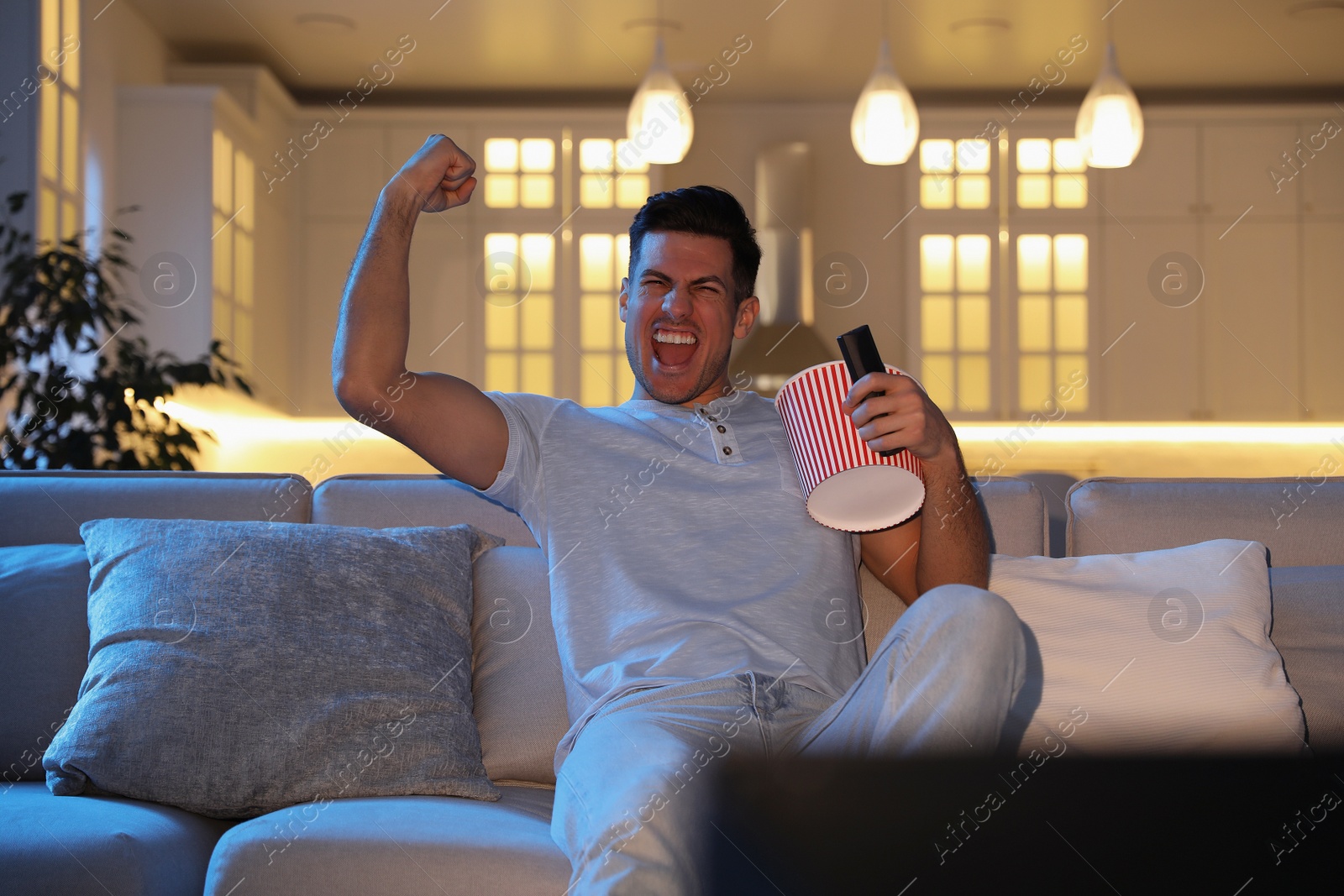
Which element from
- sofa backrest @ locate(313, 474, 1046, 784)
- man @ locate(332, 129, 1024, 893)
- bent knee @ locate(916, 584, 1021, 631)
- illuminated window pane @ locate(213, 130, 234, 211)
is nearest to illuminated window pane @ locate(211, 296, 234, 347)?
illuminated window pane @ locate(213, 130, 234, 211)

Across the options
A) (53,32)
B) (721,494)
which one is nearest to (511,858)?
(721,494)

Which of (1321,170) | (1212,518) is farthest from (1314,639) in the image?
(1321,170)

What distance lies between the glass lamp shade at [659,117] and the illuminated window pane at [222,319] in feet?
6.35

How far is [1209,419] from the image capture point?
16.8 ft

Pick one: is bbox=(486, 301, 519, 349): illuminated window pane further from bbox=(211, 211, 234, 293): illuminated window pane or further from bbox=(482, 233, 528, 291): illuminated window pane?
bbox=(211, 211, 234, 293): illuminated window pane

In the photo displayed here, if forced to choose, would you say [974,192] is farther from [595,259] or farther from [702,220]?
[702,220]

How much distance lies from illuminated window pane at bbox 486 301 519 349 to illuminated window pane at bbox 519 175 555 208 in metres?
0.46

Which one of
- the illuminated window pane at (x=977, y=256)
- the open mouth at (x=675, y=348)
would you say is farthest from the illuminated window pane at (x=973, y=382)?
the open mouth at (x=675, y=348)

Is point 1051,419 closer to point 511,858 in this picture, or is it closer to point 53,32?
point 53,32

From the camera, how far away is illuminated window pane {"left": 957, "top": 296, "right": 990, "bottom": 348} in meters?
5.11

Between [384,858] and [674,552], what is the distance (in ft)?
1.57

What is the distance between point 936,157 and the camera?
5.14m

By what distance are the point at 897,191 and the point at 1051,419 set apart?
4.12ft

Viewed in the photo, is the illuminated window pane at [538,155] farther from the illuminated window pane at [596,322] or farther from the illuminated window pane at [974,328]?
the illuminated window pane at [974,328]
